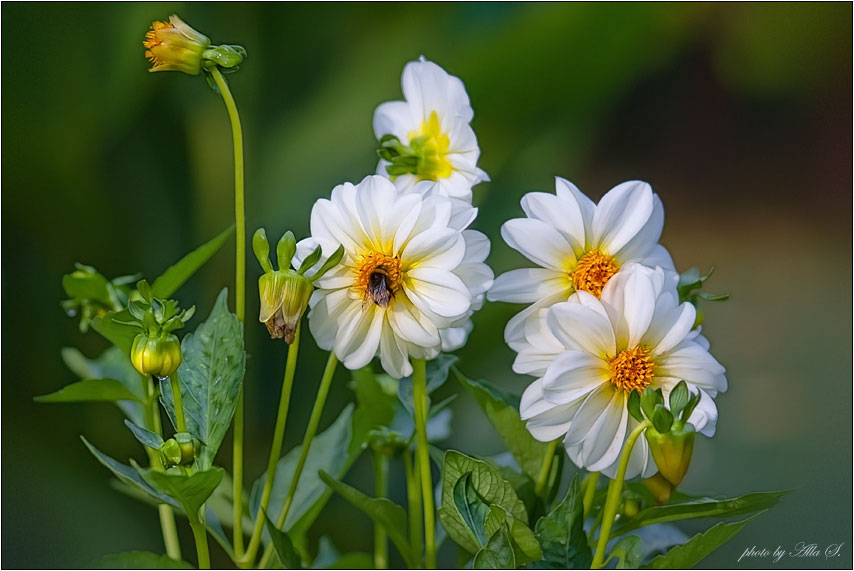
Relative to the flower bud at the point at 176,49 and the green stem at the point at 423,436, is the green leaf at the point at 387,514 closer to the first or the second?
the green stem at the point at 423,436

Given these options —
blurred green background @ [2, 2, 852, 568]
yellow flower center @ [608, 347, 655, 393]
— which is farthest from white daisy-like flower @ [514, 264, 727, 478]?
blurred green background @ [2, 2, 852, 568]

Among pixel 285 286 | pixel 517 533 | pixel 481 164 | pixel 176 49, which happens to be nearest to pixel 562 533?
pixel 517 533

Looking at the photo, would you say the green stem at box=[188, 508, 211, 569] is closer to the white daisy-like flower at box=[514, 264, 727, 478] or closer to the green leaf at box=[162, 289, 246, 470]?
the green leaf at box=[162, 289, 246, 470]

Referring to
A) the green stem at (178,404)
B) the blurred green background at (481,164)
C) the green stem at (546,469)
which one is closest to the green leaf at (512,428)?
the green stem at (546,469)

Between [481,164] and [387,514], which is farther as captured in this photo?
[481,164]

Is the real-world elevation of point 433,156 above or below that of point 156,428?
above

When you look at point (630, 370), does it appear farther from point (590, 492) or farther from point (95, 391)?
point (95, 391)
